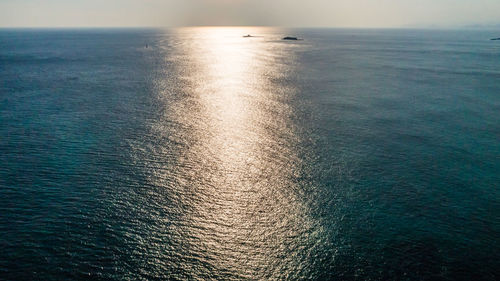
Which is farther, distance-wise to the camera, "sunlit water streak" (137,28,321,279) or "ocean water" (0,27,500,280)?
"sunlit water streak" (137,28,321,279)

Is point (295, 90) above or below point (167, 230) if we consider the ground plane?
above

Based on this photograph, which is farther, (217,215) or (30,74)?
(30,74)

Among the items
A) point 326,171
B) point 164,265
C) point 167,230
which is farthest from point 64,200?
point 326,171

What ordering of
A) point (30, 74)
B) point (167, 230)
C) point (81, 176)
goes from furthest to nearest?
1. point (30, 74)
2. point (81, 176)
3. point (167, 230)

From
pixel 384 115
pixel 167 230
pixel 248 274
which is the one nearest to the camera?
pixel 248 274

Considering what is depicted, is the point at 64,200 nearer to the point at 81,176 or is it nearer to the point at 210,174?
the point at 81,176

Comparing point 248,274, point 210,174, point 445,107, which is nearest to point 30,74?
point 210,174

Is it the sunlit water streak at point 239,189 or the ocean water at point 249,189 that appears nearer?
the ocean water at point 249,189

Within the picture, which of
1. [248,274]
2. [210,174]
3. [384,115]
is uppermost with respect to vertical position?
[384,115]
